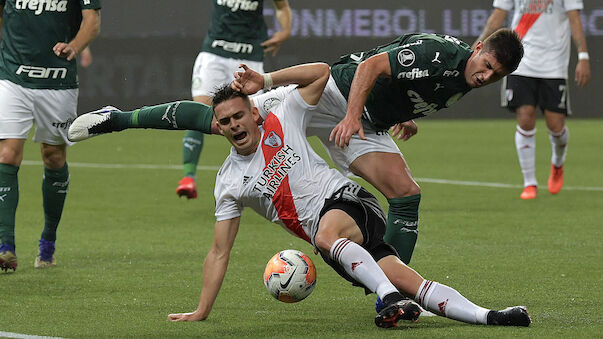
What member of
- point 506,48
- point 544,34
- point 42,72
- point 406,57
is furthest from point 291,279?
point 544,34

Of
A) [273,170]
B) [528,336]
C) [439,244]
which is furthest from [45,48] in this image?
[528,336]

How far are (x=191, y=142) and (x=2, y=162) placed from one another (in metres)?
3.57

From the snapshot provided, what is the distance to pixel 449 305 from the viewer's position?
5.27m

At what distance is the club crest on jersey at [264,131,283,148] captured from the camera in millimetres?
5594

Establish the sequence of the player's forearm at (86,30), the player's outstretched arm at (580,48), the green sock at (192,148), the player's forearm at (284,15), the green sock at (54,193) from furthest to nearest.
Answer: the player's forearm at (284,15)
the player's outstretched arm at (580,48)
the green sock at (192,148)
the green sock at (54,193)
the player's forearm at (86,30)

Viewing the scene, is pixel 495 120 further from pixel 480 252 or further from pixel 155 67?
pixel 480 252

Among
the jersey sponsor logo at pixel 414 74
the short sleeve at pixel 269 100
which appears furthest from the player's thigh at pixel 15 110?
the jersey sponsor logo at pixel 414 74

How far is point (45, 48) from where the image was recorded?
23.7ft

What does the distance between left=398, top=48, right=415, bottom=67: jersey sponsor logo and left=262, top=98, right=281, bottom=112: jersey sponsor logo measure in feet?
2.19

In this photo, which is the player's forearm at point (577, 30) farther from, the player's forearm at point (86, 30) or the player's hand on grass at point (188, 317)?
the player's hand on grass at point (188, 317)

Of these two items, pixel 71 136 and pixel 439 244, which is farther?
pixel 439 244

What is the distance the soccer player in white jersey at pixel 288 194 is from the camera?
17.9ft

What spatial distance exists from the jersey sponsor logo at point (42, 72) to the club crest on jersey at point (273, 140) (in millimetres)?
2227

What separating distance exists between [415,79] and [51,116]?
2649 millimetres
